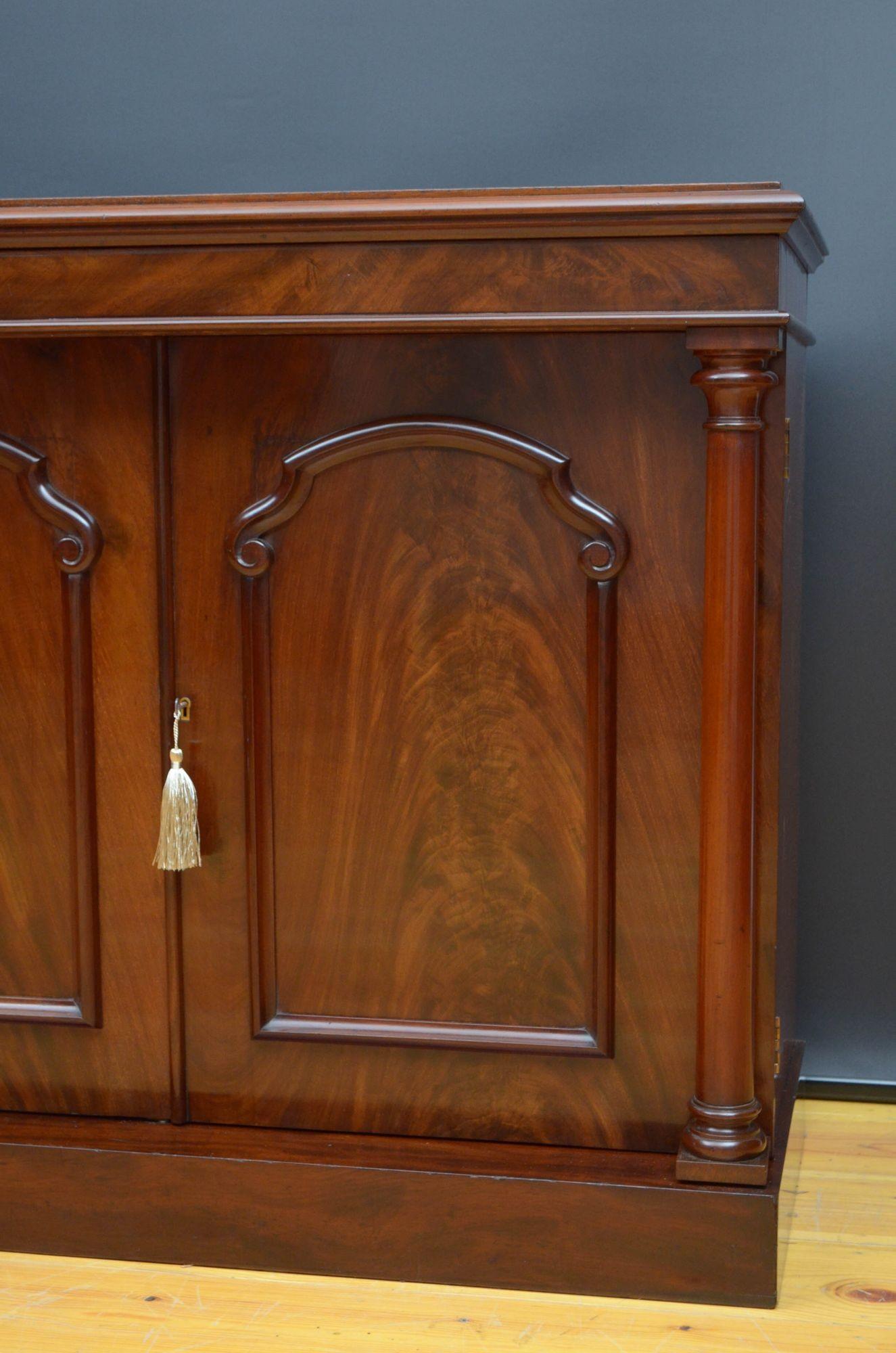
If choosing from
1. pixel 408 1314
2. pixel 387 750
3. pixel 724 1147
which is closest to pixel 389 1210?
pixel 408 1314

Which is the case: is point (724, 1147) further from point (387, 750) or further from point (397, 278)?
point (397, 278)

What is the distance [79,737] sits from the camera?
4.80 ft

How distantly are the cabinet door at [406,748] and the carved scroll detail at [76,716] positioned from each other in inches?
3.9

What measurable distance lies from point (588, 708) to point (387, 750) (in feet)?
0.67

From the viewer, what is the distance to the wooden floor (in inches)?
50.9

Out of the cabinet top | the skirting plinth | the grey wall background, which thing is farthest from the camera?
the grey wall background

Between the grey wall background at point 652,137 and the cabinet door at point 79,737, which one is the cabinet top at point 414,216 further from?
the grey wall background at point 652,137

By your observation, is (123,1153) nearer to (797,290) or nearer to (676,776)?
(676,776)

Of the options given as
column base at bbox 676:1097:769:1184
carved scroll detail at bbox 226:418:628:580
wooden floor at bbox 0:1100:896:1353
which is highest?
carved scroll detail at bbox 226:418:628:580

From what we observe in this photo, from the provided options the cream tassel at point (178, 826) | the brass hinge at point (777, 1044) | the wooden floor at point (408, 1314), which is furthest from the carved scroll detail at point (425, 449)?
the wooden floor at point (408, 1314)

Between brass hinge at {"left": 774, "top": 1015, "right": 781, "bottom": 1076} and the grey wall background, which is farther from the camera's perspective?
the grey wall background

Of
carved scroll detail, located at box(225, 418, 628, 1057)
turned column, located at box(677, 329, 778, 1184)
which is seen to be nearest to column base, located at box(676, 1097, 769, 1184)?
turned column, located at box(677, 329, 778, 1184)

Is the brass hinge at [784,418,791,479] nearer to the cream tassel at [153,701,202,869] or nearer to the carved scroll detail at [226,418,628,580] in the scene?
the carved scroll detail at [226,418,628,580]

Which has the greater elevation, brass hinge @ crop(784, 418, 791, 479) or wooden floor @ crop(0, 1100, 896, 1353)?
brass hinge @ crop(784, 418, 791, 479)
